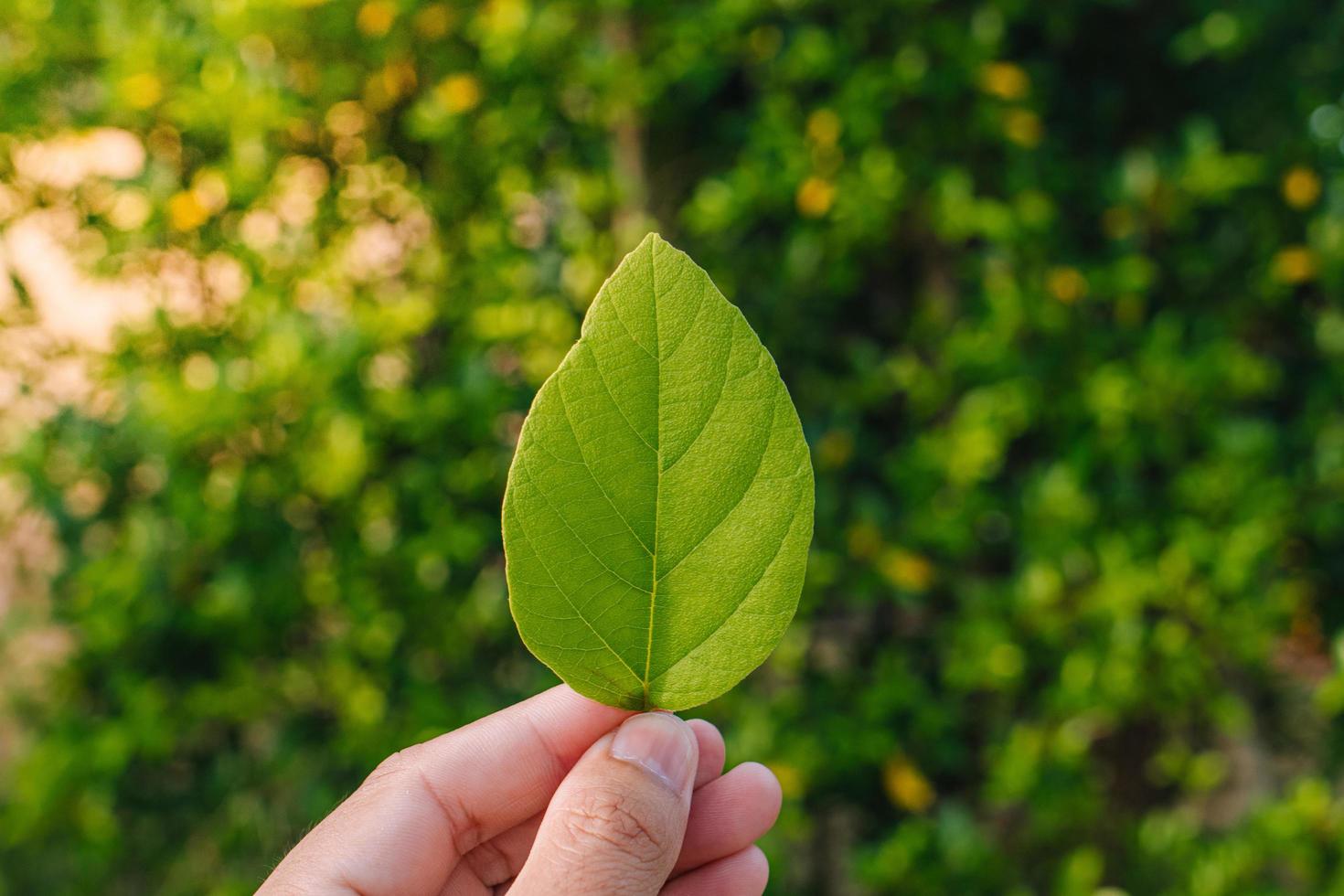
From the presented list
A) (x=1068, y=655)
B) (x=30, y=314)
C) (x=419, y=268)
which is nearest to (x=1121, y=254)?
(x=1068, y=655)

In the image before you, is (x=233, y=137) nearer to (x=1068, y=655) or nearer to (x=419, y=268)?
(x=419, y=268)

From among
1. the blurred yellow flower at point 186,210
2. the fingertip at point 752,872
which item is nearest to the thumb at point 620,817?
the fingertip at point 752,872

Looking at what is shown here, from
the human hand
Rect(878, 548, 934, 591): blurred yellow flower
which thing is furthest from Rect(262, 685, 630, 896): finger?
Rect(878, 548, 934, 591): blurred yellow flower

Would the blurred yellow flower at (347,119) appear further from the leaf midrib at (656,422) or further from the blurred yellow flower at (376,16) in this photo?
the leaf midrib at (656,422)

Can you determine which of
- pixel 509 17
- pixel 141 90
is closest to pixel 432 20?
pixel 509 17

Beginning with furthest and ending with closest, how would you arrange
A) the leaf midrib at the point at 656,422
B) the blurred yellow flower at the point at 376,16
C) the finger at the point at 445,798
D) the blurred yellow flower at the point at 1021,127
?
the blurred yellow flower at the point at 1021,127, the blurred yellow flower at the point at 376,16, the finger at the point at 445,798, the leaf midrib at the point at 656,422

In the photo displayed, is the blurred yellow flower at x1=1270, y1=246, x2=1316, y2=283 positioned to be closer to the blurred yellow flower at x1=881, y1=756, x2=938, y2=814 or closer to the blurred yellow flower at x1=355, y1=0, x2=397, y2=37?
the blurred yellow flower at x1=881, y1=756, x2=938, y2=814

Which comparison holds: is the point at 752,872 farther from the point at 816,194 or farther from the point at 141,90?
the point at 141,90
